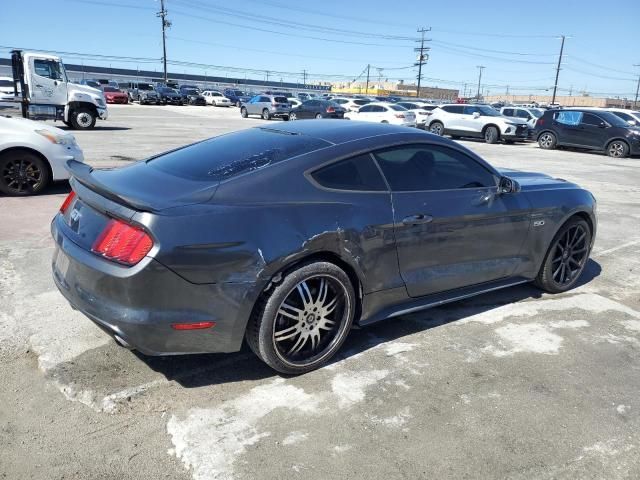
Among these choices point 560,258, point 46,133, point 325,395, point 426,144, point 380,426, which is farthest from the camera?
point 46,133

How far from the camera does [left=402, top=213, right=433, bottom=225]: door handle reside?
347cm

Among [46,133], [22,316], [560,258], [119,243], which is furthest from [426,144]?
[46,133]

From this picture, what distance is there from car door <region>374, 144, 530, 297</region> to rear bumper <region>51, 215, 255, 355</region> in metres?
1.21

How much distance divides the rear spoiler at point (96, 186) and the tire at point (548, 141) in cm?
2056

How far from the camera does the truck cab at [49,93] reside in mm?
17094

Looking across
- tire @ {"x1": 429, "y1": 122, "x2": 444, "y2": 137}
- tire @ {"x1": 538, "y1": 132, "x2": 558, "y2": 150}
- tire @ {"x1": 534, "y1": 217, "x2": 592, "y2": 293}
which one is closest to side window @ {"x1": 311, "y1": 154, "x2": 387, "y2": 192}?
tire @ {"x1": 534, "y1": 217, "x2": 592, "y2": 293}

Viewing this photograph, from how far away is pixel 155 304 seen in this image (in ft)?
8.82

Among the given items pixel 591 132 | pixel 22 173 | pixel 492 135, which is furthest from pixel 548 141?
pixel 22 173

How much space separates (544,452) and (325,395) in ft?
3.87

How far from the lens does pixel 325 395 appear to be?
3.07m

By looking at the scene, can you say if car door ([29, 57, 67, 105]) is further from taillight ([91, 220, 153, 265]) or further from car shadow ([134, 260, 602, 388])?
taillight ([91, 220, 153, 265])

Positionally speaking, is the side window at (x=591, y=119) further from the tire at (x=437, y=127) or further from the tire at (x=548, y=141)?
the tire at (x=437, y=127)

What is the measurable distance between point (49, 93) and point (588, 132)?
19.1 m

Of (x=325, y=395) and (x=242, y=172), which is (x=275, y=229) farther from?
(x=325, y=395)
